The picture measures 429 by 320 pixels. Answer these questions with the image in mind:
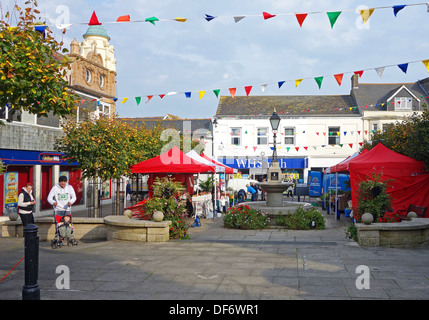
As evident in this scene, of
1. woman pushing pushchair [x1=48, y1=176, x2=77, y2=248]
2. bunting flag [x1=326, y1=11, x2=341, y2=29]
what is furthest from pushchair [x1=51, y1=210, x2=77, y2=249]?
bunting flag [x1=326, y1=11, x2=341, y2=29]

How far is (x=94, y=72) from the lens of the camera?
1112 inches

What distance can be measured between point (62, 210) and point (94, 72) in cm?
1932

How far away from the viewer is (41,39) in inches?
310

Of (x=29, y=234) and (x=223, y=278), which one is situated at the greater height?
(x=29, y=234)

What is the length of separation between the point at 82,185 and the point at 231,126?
17754 mm

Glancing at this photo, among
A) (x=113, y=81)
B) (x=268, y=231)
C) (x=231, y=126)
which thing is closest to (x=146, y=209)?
(x=268, y=231)

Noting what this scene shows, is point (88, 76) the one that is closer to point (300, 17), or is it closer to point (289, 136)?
point (289, 136)

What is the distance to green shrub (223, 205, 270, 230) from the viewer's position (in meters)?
14.3

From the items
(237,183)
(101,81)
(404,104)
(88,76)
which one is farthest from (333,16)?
(404,104)

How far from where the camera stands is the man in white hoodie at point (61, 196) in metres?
Result: 10.6

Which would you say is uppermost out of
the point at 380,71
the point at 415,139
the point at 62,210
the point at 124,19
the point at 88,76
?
the point at 88,76

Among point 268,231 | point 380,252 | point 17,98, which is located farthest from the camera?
point 268,231

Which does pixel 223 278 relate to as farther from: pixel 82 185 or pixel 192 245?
pixel 82 185

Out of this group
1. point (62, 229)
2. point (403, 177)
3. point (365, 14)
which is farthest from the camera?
point (403, 177)
